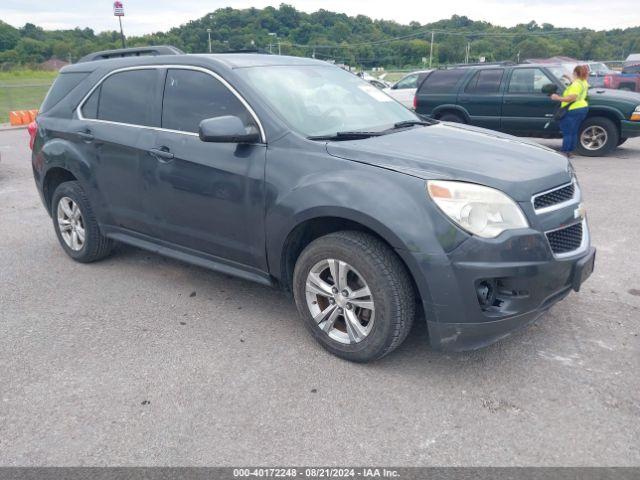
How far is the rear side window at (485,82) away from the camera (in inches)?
426

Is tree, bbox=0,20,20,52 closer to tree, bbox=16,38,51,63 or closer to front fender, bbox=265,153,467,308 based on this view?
tree, bbox=16,38,51,63

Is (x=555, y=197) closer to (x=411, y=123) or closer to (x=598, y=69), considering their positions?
(x=411, y=123)

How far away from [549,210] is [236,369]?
2.01 m

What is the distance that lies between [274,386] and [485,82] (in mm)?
9375

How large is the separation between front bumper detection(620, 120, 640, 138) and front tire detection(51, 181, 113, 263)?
9.15 metres

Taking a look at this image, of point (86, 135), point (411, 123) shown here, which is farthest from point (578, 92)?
point (86, 135)

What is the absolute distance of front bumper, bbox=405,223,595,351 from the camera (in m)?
2.83

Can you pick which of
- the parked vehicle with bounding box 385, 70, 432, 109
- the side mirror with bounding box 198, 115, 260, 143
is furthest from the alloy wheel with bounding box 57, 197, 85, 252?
the parked vehicle with bounding box 385, 70, 432, 109

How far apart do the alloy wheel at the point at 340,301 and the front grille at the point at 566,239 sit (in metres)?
1.04

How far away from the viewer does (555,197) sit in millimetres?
3217

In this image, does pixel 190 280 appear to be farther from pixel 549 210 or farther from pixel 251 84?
pixel 549 210

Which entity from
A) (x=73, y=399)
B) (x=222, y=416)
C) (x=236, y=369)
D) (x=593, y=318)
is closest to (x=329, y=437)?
(x=222, y=416)

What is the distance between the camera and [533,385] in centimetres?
309

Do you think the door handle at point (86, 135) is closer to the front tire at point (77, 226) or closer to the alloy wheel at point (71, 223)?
the front tire at point (77, 226)
